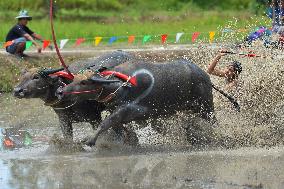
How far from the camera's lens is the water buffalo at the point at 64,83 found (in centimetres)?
1185

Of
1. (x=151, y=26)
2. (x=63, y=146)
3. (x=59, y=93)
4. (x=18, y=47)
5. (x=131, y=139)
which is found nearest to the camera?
(x=59, y=93)

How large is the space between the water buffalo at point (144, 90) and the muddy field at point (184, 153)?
36cm

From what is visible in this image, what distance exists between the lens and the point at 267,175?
393 inches

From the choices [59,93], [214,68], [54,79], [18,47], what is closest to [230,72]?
[214,68]

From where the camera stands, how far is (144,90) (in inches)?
474

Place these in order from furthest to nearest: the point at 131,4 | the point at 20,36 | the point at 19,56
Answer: the point at 131,4 < the point at 19,56 < the point at 20,36

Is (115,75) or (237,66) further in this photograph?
(237,66)

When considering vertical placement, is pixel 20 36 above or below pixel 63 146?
below

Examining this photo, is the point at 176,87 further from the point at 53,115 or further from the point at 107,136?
the point at 53,115

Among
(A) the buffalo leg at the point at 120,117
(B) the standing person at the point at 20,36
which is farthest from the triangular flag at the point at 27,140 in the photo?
(B) the standing person at the point at 20,36

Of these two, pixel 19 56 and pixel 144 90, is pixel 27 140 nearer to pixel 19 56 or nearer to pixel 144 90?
pixel 144 90

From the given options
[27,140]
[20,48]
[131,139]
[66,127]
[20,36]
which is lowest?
[20,48]

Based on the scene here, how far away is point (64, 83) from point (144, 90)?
1.01 metres

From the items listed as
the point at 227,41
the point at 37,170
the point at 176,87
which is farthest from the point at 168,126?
the point at 227,41
